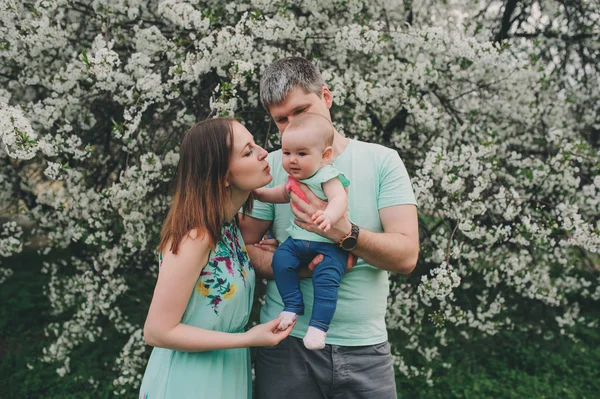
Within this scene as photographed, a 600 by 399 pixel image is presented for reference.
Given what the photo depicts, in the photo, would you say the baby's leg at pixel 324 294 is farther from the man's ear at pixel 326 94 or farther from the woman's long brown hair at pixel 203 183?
the man's ear at pixel 326 94

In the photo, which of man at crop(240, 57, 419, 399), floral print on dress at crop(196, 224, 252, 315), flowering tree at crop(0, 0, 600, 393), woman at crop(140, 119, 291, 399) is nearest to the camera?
woman at crop(140, 119, 291, 399)

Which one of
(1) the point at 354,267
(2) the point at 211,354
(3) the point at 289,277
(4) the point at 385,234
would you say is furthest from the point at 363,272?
(2) the point at 211,354

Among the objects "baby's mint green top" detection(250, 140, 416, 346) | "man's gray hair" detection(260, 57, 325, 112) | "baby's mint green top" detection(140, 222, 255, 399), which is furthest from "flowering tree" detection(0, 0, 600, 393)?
"baby's mint green top" detection(140, 222, 255, 399)

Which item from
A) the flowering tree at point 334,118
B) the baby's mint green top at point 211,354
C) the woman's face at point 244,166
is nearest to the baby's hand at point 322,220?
the woman's face at point 244,166

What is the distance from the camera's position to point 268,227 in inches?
92.4

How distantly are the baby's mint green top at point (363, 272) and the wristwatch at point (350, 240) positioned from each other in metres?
0.19

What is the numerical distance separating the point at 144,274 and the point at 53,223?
900 mm

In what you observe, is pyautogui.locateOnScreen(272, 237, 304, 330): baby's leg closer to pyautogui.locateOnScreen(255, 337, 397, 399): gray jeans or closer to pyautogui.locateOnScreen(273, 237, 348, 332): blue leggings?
pyautogui.locateOnScreen(273, 237, 348, 332): blue leggings

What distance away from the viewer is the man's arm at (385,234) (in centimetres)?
194

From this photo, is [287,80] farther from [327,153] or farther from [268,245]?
[268,245]

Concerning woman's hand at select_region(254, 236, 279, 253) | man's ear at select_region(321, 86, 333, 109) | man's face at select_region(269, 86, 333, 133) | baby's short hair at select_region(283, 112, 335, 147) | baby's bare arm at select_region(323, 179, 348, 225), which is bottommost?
woman's hand at select_region(254, 236, 279, 253)

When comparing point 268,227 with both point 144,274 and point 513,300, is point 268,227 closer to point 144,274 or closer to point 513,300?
point 144,274

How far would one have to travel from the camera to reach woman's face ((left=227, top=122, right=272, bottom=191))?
198 centimetres

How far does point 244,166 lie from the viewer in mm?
1980
